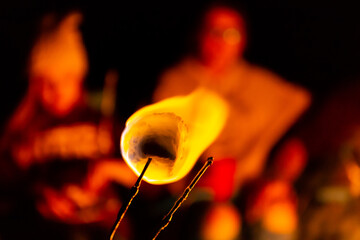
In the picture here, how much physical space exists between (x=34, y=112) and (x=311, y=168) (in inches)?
40.8

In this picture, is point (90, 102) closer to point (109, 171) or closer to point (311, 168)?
point (109, 171)

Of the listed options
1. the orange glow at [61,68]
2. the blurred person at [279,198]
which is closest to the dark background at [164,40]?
the orange glow at [61,68]

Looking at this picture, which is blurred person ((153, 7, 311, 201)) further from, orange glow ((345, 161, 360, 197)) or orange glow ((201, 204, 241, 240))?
orange glow ((345, 161, 360, 197))

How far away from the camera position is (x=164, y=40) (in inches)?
72.7

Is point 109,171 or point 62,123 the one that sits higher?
point 62,123

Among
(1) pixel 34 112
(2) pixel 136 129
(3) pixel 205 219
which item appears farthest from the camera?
(1) pixel 34 112

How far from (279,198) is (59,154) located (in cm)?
80

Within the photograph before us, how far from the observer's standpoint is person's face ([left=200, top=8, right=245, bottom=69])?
1.76 m

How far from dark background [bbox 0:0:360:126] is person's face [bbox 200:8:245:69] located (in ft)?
0.18

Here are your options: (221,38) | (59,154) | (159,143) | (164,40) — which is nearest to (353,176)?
(221,38)

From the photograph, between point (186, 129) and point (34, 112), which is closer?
point (186, 129)

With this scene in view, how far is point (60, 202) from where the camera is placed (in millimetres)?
1775

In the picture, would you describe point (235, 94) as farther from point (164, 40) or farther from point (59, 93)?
point (59, 93)

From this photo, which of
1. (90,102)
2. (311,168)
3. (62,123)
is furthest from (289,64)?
(62,123)
